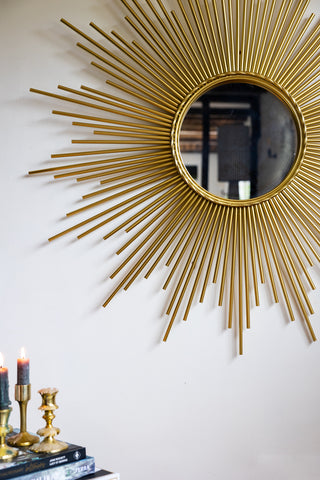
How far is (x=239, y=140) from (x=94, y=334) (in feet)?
2.09

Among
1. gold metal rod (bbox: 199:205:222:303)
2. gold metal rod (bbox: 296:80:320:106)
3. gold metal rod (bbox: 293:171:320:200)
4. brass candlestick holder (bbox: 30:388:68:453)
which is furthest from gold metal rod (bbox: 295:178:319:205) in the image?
brass candlestick holder (bbox: 30:388:68:453)

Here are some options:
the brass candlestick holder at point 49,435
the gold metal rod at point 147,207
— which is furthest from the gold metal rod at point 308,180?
the brass candlestick holder at point 49,435

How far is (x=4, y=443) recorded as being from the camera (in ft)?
3.98

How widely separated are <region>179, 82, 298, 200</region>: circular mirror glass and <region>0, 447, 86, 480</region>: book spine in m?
0.78

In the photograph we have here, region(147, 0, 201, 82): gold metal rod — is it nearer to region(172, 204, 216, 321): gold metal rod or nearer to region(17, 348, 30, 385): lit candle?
region(172, 204, 216, 321): gold metal rod

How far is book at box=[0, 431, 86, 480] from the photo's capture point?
1.13 m

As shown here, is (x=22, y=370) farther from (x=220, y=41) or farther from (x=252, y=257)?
(x=220, y=41)

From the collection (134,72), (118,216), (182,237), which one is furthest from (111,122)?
(182,237)

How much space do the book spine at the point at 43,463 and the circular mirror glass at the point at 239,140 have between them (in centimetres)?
78

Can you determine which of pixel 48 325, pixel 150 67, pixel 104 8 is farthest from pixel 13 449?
pixel 104 8

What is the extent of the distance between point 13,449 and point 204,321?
682mm

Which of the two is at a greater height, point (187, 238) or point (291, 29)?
point (291, 29)

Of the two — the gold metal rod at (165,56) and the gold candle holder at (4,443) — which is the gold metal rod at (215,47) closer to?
the gold metal rod at (165,56)

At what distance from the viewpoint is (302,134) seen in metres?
1.73
